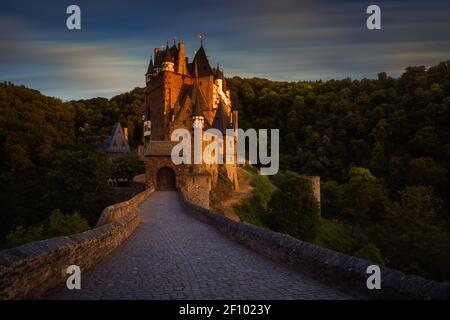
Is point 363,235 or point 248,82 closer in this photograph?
point 363,235

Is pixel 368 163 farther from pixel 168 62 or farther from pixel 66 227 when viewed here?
pixel 66 227

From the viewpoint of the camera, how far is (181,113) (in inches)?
1788

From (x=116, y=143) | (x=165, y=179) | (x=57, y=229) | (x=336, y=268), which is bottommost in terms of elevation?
(x=57, y=229)

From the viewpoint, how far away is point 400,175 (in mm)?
57969

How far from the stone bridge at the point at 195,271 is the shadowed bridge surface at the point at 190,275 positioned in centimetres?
2

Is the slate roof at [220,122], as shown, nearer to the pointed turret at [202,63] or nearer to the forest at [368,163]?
the forest at [368,163]

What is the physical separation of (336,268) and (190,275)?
2782 mm

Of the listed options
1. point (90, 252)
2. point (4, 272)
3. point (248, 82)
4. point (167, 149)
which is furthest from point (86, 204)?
point (248, 82)

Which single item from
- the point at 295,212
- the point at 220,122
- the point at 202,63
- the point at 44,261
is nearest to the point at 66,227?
the point at 44,261

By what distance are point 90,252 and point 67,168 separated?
2517 centimetres

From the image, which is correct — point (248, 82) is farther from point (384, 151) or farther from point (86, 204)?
point (86, 204)

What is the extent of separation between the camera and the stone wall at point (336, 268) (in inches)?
190

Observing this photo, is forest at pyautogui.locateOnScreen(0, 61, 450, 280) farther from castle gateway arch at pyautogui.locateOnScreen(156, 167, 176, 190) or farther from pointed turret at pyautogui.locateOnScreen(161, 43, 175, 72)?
pointed turret at pyautogui.locateOnScreen(161, 43, 175, 72)

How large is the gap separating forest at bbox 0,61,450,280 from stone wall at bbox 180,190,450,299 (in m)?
14.2
